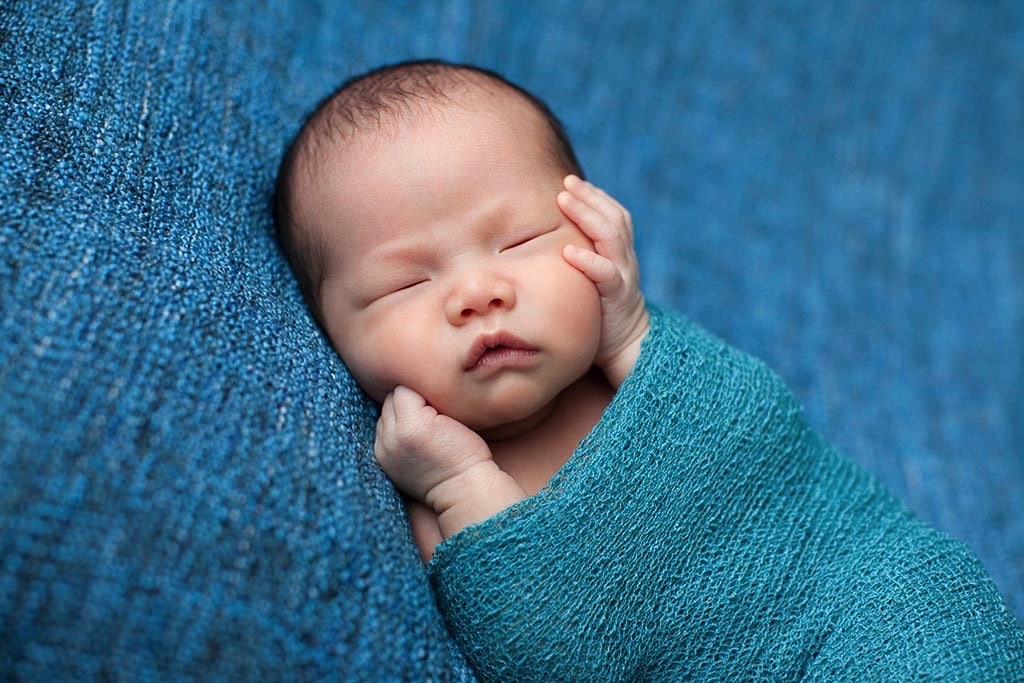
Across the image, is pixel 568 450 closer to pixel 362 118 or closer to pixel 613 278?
pixel 613 278

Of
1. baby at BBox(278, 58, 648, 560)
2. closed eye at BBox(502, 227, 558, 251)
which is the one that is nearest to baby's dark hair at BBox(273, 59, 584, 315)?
baby at BBox(278, 58, 648, 560)

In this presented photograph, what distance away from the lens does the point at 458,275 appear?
1.01 m

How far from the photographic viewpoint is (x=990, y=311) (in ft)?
5.47

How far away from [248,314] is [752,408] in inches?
22.0

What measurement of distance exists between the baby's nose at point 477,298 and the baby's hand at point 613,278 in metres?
0.12

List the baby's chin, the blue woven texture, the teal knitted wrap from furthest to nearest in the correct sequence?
the baby's chin, the teal knitted wrap, the blue woven texture

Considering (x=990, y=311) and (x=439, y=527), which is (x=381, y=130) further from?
(x=990, y=311)

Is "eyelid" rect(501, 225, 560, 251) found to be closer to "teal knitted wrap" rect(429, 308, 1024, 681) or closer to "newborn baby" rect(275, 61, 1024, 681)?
"newborn baby" rect(275, 61, 1024, 681)

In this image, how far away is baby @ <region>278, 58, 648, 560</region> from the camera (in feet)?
3.23

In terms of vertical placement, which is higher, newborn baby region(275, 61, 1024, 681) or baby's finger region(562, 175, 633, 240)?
baby's finger region(562, 175, 633, 240)

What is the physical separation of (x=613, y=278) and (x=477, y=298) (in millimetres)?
179

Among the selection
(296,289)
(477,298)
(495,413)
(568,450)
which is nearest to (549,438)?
(568,450)

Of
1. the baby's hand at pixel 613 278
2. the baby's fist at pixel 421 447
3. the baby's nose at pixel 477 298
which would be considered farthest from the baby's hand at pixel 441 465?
the baby's hand at pixel 613 278

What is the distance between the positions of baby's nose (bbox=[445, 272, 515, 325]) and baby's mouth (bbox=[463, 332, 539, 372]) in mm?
29
